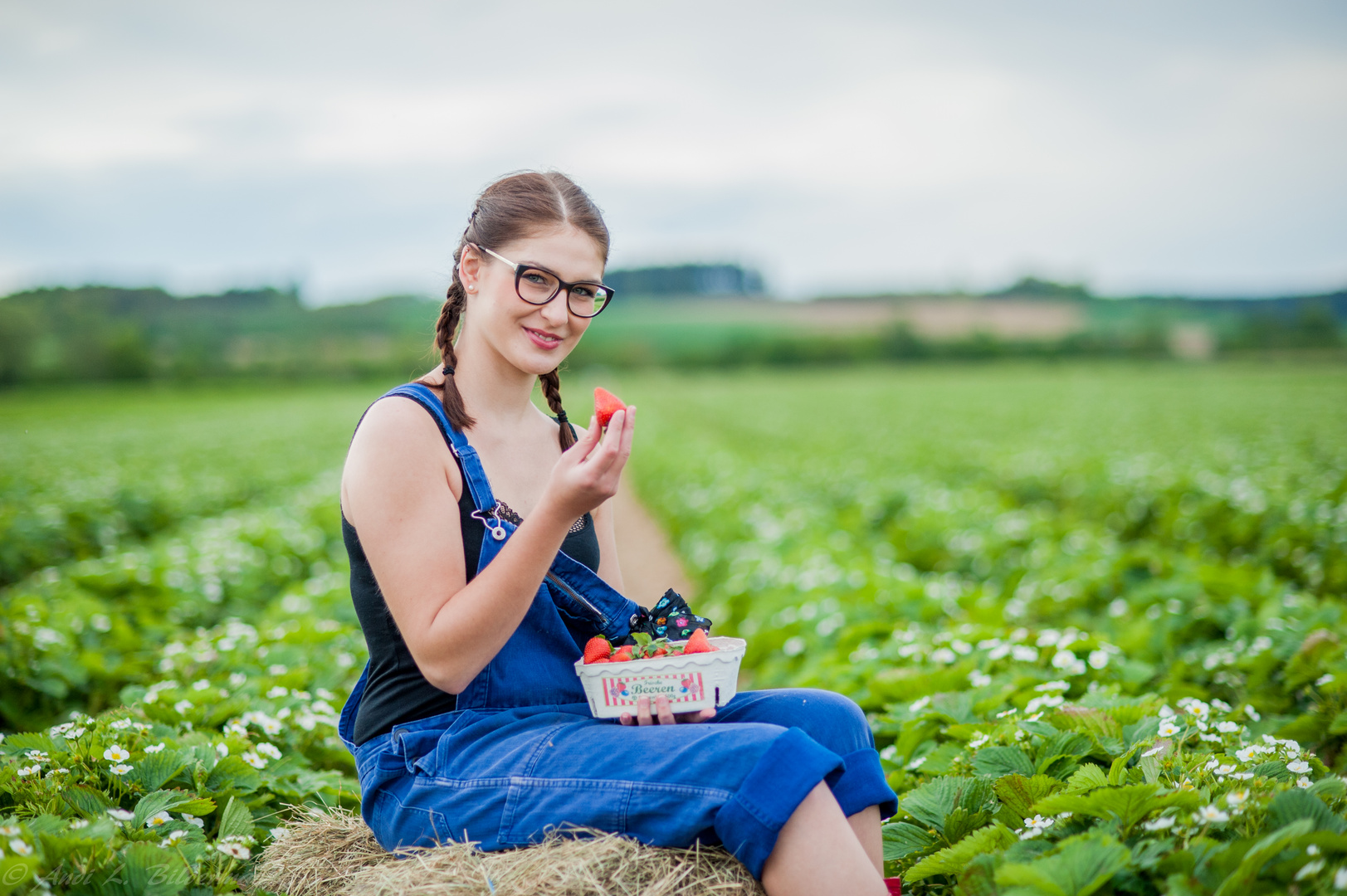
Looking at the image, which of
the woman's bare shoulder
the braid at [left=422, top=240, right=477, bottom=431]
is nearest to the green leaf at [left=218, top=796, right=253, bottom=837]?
the woman's bare shoulder

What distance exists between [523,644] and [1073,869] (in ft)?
4.32

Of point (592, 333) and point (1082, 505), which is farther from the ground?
point (592, 333)

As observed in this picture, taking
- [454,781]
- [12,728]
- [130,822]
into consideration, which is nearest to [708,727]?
[454,781]

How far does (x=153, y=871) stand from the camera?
193 cm

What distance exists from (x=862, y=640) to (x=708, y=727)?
3187 millimetres

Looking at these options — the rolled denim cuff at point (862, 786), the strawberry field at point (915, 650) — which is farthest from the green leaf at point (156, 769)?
the rolled denim cuff at point (862, 786)

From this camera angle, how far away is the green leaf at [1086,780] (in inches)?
85.1

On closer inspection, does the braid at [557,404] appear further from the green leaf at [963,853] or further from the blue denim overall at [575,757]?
the green leaf at [963,853]

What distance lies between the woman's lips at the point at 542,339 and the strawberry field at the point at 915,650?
146cm

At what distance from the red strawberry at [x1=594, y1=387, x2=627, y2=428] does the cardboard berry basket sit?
57 centimetres

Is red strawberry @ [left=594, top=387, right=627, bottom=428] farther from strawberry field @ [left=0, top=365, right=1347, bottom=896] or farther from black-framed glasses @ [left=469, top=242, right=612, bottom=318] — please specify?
strawberry field @ [left=0, top=365, right=1347, bottom=896]

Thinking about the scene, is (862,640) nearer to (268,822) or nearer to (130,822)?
(268,822)

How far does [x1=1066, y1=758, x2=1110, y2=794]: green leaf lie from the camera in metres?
2.16

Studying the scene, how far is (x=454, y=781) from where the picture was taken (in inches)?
79.9
